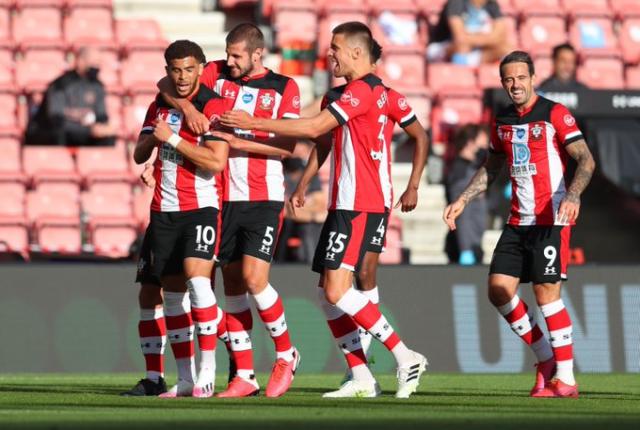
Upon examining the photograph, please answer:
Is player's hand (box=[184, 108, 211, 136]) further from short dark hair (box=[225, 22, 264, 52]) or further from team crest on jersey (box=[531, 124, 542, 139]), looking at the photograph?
team crest on jersey (box=[531, 124, 542, 139])

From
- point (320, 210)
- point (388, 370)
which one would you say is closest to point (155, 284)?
point (388, 370)

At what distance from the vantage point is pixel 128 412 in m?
7.96

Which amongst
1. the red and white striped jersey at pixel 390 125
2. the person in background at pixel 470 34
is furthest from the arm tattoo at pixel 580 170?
the person in background at pixel 470 34

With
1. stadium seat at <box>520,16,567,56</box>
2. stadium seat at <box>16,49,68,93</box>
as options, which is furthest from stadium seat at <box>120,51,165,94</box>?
stadium seat at <box>520,16,567,56</box>

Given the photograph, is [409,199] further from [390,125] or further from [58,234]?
[58,234]

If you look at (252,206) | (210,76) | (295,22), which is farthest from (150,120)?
(295,22)

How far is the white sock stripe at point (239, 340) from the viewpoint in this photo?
31.7 feet

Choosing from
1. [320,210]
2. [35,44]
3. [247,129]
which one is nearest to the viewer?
[247,129]

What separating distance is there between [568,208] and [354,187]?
4.47ft

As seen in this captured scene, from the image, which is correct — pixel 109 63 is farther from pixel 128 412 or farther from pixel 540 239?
pixel 128 412

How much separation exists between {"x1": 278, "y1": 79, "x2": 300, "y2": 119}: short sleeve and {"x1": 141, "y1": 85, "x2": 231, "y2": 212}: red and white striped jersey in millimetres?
487

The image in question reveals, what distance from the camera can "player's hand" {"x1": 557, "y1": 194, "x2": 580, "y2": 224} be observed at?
9430mm

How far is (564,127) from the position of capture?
9.79m

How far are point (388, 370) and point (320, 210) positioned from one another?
2.27m
